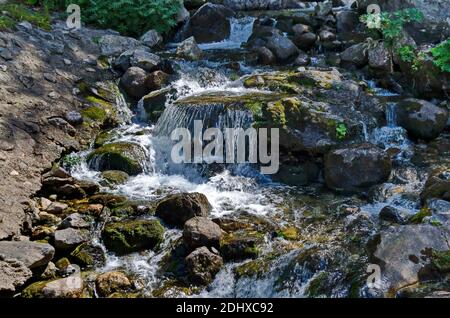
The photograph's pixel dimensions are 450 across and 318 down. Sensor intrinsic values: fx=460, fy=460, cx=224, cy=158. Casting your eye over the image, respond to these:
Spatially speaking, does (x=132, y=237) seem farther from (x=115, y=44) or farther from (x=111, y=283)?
(x=115, y=44)

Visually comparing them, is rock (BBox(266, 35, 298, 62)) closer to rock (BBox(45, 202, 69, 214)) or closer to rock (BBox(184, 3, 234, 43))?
rock (BBox(184, 3, 234, 43))

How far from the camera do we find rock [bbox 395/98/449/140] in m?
10.3

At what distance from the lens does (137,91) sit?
38.8 feet

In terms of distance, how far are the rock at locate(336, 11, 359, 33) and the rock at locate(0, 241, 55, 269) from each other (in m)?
12.5

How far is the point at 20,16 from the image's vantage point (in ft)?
42.6

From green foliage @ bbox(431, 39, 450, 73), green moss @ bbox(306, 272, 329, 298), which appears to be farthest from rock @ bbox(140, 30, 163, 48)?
green moss @ bbox(306, 272, 329, 298)

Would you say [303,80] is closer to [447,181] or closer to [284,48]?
[284,48]

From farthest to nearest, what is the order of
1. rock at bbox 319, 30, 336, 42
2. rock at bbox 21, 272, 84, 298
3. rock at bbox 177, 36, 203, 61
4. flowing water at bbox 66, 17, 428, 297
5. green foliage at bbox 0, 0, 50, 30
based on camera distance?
rock at bbox 319, 30, 336, 42 < rock at bbox 177, 36, 203, 61 < green foliage at bbox 0, 0, 50, 30 < flowing water at bbox 66, 17, 428, 297 < rock at bbox 21, 272, 84, 298

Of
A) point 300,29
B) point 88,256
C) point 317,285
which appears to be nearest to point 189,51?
point 300,29

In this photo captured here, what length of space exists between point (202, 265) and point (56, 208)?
9.81 ft

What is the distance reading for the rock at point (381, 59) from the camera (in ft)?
40.5

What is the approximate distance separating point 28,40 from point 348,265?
32.6 feet

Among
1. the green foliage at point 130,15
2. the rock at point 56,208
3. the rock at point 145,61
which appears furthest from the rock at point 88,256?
the green foliage at point 130,15

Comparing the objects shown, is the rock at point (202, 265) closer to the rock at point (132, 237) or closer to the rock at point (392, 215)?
the rock at point (132, 237)
